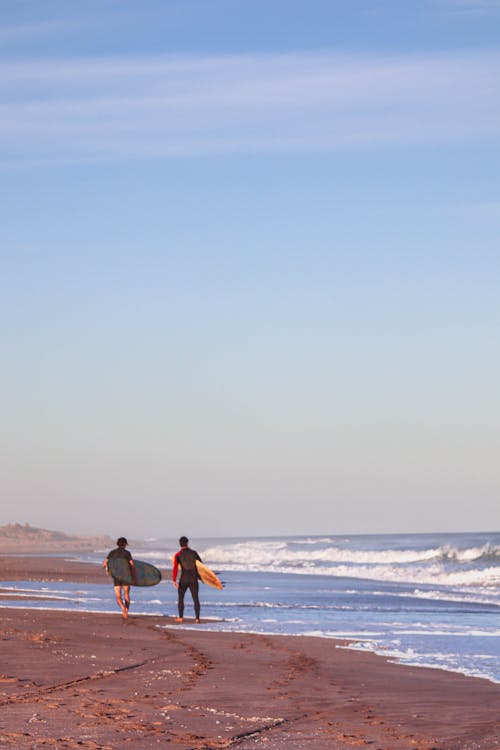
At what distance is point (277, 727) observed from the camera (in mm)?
8969

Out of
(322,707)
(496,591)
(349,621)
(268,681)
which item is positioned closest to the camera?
(322,707)

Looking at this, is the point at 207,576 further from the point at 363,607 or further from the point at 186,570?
the point at 363,607

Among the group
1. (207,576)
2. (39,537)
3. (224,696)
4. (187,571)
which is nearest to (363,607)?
(207,576)

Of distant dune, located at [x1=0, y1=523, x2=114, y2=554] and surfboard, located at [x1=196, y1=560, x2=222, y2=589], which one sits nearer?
surfboard, located at [x1=196, y1=560, x2=222, y2=589]

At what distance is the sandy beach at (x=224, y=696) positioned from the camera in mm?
Result: 8406

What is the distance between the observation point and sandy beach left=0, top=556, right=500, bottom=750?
27.6 ft

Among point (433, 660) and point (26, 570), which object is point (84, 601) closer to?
point (433, 660)

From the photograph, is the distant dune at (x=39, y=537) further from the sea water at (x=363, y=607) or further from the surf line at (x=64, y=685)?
the surf line at (x=64, y=685)

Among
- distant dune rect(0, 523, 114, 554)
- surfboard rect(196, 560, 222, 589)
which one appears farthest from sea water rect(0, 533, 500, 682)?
distant dune rect(0, 523, 114, 554)

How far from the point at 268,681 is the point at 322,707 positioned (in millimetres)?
2033

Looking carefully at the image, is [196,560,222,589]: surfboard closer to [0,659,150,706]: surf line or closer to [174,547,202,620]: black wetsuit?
[174,547,202,620]: black wetsuit

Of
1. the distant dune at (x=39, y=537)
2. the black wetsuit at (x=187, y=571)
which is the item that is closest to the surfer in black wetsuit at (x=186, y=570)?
the black wetsuit at (x=187, y=571)

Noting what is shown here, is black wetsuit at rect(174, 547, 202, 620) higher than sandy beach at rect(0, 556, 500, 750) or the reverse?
higher

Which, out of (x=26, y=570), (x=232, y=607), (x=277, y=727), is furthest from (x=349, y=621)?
(x=26, y=570)
